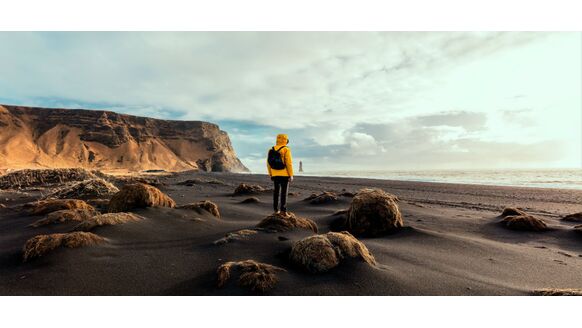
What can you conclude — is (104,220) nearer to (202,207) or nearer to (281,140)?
(202,207)

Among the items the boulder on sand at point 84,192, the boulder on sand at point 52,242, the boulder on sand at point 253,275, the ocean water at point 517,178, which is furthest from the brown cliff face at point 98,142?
the boulder on sand at point 253,275

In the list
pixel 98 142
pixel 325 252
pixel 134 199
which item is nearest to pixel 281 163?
pixel 134 199

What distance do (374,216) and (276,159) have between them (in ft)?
9.21

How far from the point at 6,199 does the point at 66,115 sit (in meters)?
85.1

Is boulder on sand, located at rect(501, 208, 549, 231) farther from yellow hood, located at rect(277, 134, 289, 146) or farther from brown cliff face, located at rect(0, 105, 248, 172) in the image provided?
brown cliff face, located at rect(0, 105, 248, 172)

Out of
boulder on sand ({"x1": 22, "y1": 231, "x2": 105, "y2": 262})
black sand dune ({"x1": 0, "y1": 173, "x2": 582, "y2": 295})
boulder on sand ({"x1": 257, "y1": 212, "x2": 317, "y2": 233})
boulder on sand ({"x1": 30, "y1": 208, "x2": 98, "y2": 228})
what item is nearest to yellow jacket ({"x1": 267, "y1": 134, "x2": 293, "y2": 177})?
boulder on sand ({"x1": 257, "y1": 212, "x2": 317, "y2": 233})

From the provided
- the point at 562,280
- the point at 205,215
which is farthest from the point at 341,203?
the point at 562,280

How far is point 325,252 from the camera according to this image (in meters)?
4.25

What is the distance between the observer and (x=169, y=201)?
7863mm

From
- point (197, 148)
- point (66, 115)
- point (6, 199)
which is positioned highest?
point (66, 115)

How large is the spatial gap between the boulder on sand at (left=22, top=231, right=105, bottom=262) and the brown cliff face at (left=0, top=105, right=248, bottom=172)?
6839 centimetres

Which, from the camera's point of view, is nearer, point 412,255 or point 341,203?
point 412,255

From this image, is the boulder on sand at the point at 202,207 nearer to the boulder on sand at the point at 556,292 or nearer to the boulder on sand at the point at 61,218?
the boulder on sand at the point at 61,218

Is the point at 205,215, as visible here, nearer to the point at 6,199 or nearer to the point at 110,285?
the point at 110,285
